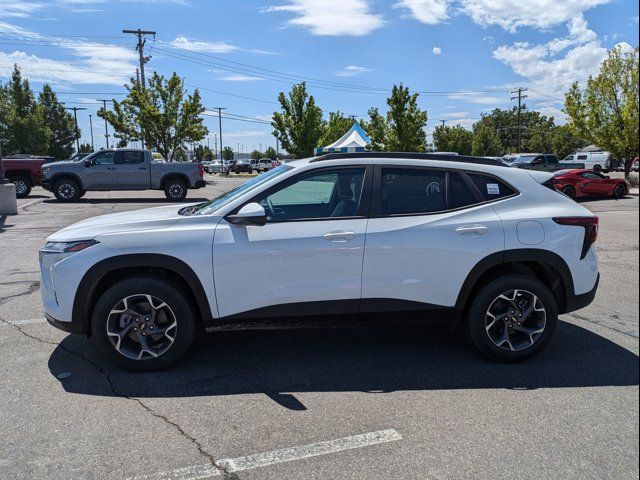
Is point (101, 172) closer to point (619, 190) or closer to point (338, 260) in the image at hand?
point (338, 260)

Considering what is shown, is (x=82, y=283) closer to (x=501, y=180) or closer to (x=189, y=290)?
(x=189, y=290)

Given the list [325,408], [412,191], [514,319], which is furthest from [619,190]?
[325,408]

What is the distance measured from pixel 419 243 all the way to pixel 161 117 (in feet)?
110

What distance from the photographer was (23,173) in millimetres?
21078

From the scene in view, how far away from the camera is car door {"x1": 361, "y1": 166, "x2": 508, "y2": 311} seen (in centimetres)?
415

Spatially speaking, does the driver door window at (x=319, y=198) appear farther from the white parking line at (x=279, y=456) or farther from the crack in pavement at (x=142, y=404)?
the white parking line at (x=279, y=456)

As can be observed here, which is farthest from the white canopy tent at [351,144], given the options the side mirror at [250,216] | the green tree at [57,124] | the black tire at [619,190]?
the green tree at [57,124]

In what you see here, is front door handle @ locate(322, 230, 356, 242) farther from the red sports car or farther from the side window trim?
the red sports car

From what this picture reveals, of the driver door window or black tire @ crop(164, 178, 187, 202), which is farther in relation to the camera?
black tire @ crop(164, 178, 187, 202)

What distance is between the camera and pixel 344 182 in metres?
4.44

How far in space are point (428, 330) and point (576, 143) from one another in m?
90.4

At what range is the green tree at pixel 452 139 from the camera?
249 feet

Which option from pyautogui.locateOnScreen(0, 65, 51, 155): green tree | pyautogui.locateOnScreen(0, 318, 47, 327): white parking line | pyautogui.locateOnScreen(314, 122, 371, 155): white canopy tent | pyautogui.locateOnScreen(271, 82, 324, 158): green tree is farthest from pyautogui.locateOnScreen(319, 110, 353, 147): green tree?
pyautogui.locateOnScreen(0, 318, 47, 327): white parking line

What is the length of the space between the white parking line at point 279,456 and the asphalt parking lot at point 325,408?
0.03 ft
